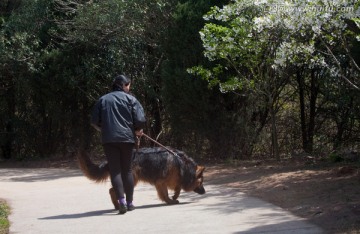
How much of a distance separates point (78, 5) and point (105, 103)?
1019 cm

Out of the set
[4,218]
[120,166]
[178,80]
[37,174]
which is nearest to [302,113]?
[178,80]

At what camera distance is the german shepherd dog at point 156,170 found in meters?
9.96

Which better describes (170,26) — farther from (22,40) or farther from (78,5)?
(22,40)

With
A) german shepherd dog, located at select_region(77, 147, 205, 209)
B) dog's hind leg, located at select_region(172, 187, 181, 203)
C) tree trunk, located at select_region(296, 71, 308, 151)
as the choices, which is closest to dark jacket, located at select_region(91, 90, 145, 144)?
german shepherd dog, located at select_region(77, 147, 205, 209)

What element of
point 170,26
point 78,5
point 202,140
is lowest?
point 202,140

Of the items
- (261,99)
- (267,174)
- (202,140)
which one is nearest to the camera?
(267,174)

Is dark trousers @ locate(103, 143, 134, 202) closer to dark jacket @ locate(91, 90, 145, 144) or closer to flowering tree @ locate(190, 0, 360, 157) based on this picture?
dark jacket @ locate(91, 90, 145, 144)

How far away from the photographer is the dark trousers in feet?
30.9

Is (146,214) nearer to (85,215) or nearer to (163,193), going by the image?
(163,193)

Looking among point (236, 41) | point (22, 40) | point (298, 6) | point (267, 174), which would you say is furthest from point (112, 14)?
point (298, 6)

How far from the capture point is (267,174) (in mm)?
12734

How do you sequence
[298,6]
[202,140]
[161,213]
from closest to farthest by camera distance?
[161,213] → [298,6] → [202,140]

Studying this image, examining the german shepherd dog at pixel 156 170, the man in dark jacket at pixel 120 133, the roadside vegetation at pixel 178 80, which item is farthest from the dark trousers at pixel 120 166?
the roadside vegetation at pixel 178 80

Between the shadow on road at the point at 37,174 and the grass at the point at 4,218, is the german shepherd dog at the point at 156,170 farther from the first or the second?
the shadow on road at the point at 37,174
